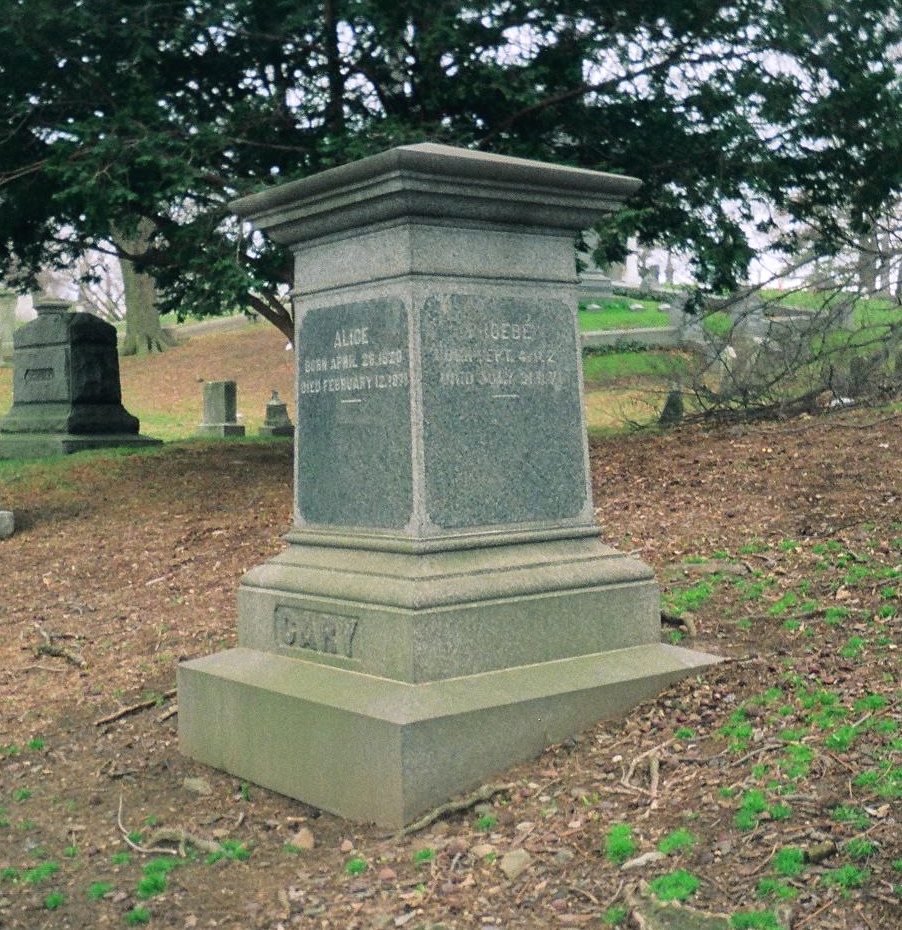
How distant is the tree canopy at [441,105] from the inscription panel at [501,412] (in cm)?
530

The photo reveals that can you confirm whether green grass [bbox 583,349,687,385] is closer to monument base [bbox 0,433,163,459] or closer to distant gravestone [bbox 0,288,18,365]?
monument base [bbox 0,433,163,459]

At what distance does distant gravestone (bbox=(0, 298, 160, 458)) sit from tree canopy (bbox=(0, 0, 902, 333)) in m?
4.79

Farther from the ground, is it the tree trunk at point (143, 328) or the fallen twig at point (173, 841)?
the tree trunk at point (143, 328)

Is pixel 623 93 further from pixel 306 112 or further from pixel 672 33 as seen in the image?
pixel 306 112

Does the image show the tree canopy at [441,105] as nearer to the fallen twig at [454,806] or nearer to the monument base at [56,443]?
the monument base at [56,443]

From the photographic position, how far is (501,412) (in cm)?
593

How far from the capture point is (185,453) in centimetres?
1630

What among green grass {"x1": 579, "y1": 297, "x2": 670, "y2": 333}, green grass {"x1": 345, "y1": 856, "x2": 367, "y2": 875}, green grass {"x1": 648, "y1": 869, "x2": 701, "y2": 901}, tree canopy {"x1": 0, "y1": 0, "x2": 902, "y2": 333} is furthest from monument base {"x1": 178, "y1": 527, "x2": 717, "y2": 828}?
green grass {"x1": 579, "y1": 297, "x2": 670, "y2": 333}

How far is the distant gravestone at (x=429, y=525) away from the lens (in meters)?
5.49

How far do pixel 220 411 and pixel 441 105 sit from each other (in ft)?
40.7

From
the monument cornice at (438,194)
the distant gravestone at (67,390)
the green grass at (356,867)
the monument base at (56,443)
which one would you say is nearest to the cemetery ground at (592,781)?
the green grass at (356,867)

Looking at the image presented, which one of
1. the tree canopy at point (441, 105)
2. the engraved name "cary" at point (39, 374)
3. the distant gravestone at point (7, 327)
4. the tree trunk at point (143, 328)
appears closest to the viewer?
the tree canopy at point (441, 105)

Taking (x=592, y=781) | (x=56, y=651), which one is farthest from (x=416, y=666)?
(x=56, y=651)

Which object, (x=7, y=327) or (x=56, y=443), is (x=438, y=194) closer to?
(x=56, y=443)
